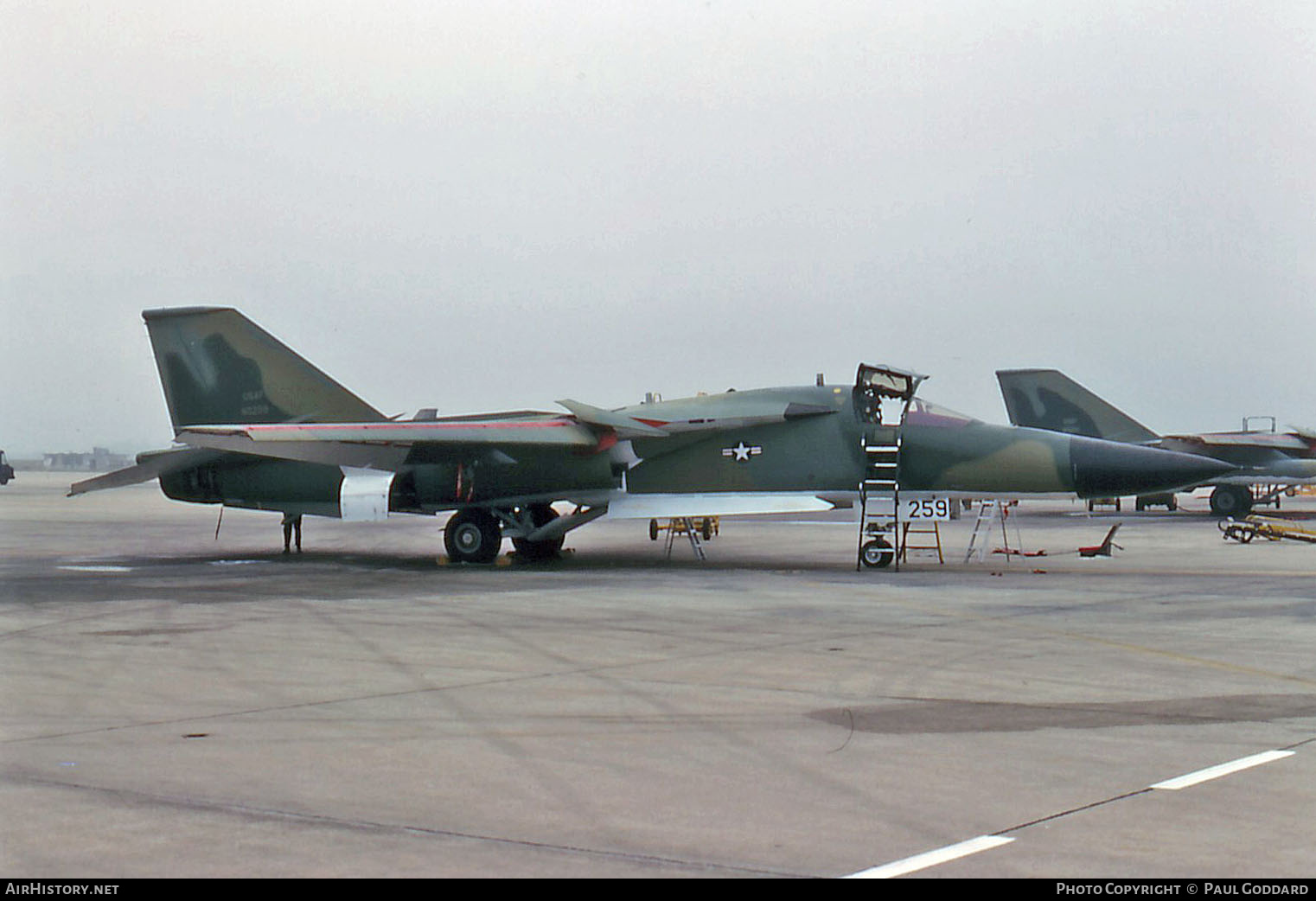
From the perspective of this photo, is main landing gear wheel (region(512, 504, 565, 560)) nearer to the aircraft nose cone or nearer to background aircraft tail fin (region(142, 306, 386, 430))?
background aircraft tail fin (region(142, 306, 386, 430))

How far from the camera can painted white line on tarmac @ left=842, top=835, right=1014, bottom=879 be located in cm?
398

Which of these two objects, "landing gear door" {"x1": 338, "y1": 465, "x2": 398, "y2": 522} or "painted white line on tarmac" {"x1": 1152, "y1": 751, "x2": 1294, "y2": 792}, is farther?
"landing gear door" {"x1": 338, "y1": 465, "x2": 398, "y2": 522}

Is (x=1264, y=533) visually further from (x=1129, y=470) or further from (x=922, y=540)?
(x=1129, y=470)

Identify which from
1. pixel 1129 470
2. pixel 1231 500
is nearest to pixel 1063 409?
pixel 1231 500

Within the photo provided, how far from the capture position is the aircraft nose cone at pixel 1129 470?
1588 cm

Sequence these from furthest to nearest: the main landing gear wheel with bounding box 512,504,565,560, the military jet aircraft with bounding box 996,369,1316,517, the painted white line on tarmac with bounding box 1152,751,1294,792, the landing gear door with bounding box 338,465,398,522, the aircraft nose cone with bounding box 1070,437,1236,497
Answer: the military jet aircraft with bounding box 996,369,1316,517, the main landing gear wheel with bounding box 512,504,565,560, the landing gear door with bounding box 338,465,398,522, the aircraft nose cone with bounding box 1070,437,1236,497, the painted white line on tarmac with bounding box 1152,751,1294,792

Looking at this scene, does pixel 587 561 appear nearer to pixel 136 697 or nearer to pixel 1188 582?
pixel 1188 582

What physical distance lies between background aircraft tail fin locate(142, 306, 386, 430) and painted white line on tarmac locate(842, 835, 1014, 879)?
16183 millimetres

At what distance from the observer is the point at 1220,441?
31.8m

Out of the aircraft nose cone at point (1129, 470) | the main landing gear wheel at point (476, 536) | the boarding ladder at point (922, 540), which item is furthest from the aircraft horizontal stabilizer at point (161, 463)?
the aircraft nose cone at point (1129, 470)

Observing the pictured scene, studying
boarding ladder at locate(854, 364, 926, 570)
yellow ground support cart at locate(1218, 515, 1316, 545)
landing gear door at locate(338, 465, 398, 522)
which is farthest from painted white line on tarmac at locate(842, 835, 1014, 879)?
Result: yellow ground support cart at locate(1218, 515, 1316, 545)

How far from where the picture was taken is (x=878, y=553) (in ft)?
55.7

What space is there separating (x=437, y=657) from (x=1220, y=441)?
2749 centimetres
